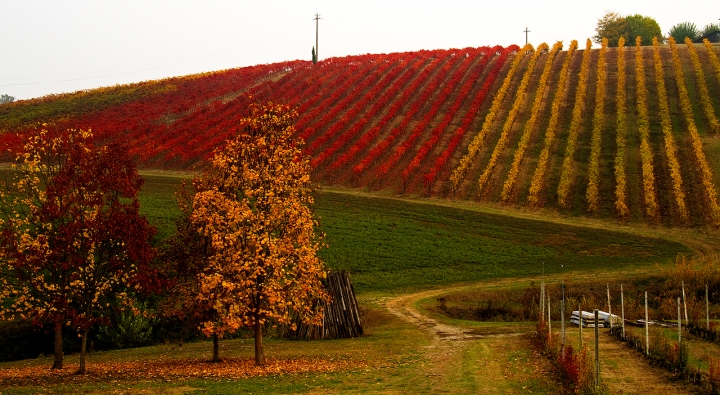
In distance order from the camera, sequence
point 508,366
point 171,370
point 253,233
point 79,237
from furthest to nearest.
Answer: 1. point 253,233
2. point 171,370
3. point 79,237
4. point 508,366

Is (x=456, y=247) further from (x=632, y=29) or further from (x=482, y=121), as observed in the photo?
(x=632, y=29)

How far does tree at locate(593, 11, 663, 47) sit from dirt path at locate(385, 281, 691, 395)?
134566 millimetres

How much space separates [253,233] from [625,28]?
149m

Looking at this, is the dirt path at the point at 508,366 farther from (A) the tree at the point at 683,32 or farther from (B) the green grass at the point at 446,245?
(A) the tree at the point at 683,32

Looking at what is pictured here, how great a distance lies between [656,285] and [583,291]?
479 centimetres

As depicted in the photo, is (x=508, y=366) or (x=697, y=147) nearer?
(x=508, y=366)

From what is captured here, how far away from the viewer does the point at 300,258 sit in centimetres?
2562

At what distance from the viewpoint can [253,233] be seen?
25.3 metres

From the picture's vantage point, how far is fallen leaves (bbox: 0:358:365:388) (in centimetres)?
2281

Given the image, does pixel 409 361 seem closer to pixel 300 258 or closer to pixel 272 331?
pixel 300 258

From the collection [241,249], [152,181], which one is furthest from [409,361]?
[152,181]

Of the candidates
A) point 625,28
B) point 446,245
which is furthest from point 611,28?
point 446,245

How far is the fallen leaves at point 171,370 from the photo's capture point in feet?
74.8

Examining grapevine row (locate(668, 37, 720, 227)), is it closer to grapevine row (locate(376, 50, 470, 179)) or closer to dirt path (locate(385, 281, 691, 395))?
grapevine row (locate(376, 50, 470, 179))
